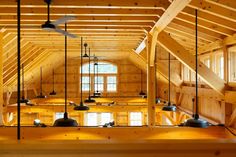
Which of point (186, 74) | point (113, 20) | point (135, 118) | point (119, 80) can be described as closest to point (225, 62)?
point (113, 20)

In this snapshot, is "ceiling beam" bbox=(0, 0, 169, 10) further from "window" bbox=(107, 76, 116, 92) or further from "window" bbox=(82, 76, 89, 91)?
"window" bbox=(82, 76, 89, 91)

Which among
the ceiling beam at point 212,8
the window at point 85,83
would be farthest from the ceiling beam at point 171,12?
the window at point 85,83

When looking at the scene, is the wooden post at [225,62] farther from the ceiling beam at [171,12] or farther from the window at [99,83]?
the window at [99,83]

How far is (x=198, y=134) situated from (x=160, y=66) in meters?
5.04

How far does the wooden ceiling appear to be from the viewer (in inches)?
215

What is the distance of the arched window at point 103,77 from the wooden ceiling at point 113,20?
261 inches

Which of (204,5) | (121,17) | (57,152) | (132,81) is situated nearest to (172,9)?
(204,5)

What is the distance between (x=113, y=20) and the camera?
6.75 meters

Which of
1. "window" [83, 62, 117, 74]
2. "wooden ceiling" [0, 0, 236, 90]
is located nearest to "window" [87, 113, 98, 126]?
"window" [83, 62, 117, 74]

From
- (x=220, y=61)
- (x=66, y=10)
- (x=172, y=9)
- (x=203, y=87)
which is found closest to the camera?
(x=172, y=9)

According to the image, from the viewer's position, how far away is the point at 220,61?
328 inches

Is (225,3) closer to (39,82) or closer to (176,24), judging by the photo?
(176,24)

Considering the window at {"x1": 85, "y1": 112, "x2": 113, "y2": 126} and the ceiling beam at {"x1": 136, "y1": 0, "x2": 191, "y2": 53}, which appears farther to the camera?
the window at {"x1": 85, "y1": 112, "x2": 113, "y2": 126}

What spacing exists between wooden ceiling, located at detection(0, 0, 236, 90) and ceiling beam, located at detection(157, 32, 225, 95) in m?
0.46
